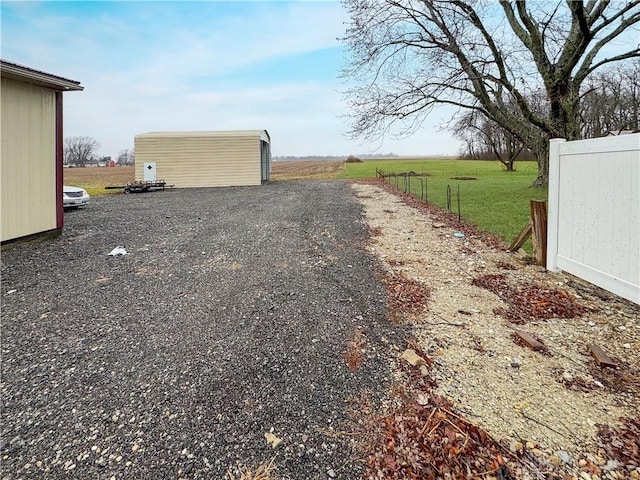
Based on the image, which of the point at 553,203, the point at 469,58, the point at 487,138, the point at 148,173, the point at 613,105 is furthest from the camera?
the point at 487,138

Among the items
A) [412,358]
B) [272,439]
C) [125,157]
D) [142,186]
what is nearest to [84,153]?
[125,157]

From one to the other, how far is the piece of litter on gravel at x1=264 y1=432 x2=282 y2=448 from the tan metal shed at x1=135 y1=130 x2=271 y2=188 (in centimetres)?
1962

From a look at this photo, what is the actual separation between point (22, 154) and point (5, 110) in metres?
0.69

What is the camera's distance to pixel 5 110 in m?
5.64

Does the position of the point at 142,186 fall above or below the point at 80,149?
below

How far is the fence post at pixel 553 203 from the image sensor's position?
13.3ft

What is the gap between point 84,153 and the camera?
6875 cm

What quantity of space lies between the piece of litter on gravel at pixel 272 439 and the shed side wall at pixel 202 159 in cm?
1962

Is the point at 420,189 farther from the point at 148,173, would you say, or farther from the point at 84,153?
the point at 84,153

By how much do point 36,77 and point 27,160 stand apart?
4.44 feet

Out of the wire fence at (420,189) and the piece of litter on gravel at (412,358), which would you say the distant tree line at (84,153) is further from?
the piece of litter on gravel at (412,358)

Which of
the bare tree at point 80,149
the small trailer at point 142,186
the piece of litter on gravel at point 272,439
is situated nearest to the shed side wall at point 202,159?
the small trailer at point 142,186

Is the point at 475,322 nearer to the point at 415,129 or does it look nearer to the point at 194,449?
the point at 194,449

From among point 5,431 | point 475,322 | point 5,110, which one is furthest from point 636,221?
point 5,110
